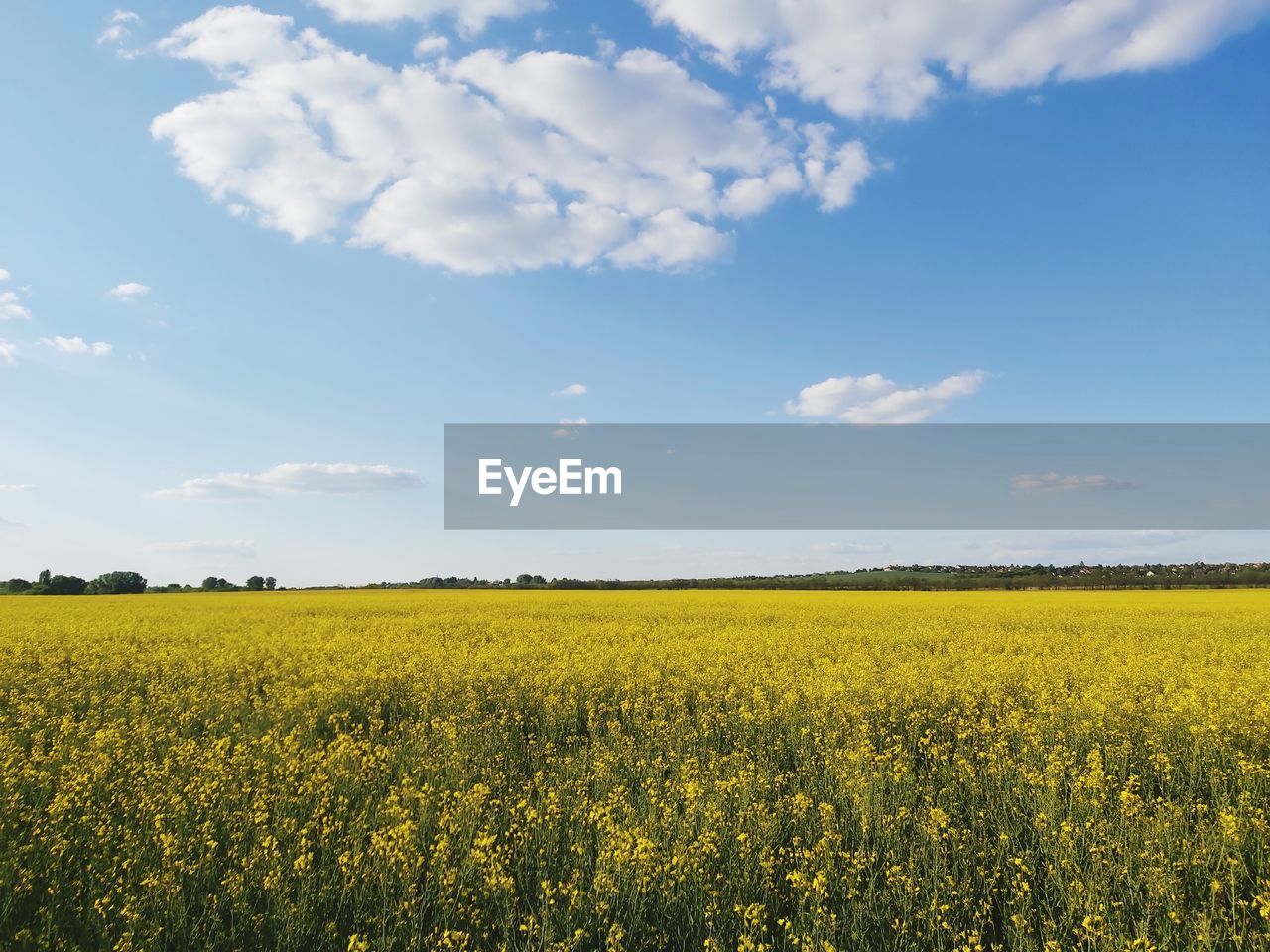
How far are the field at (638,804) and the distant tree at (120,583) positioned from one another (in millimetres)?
76756

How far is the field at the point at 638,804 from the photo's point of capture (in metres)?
4.19

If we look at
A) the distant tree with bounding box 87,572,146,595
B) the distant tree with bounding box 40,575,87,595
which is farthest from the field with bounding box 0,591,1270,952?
the distant tree with bounding box 87,572,146,595

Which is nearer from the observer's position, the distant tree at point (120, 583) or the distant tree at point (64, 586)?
the distant tree at point (64, 586)

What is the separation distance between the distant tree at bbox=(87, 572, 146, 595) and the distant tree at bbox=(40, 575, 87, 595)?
415 cm

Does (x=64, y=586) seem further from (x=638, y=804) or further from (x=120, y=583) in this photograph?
(x=638, y=804)

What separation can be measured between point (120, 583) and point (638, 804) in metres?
90.0

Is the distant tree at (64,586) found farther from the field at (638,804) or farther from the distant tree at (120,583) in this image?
the field at (638,804)

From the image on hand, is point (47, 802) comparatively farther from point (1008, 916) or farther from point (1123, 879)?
point (1123, 879)

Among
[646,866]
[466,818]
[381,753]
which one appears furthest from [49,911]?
[646,866]

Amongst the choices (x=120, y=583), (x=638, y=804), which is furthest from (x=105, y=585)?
(x=638, y=804)

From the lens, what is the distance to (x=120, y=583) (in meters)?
74.6

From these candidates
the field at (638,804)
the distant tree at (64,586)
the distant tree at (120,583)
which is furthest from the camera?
the distant tree at (120,583)

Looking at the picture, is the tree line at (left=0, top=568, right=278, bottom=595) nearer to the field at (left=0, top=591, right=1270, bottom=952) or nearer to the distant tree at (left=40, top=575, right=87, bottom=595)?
the distant tree at (left=40, top=575, right=87, bottom=595)

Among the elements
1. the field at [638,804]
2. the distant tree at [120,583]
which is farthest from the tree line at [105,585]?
the field at [638,804]
